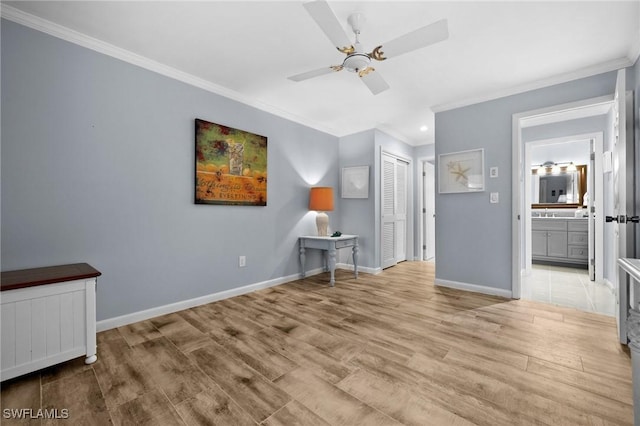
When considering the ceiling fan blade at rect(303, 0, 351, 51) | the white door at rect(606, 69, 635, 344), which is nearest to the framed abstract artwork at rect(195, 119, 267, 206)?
the ceiling fan blade at rect(303, 0, 351, 51)

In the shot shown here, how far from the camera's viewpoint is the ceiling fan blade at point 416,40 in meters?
1.65

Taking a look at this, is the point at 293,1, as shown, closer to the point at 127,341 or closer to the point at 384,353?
the point at 384,353

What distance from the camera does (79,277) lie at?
175 cm

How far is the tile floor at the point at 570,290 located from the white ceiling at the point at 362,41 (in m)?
2.35

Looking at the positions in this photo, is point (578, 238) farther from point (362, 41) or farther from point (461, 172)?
point (362, 41)

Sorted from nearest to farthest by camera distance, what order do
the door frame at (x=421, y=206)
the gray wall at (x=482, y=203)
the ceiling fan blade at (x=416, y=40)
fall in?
1. the ceiling fan blade at (x=416, y=40)
2. the gray wall at (x=482, y=203)
3. the door frame at (x=421, y=206)

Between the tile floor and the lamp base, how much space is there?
2.54 m

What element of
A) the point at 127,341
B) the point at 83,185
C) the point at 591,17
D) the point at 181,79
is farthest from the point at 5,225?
the point at 591,17

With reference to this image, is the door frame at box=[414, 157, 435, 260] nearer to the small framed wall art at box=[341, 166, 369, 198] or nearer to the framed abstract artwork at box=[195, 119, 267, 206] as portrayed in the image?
the small framed wall art at box=[341, 166, 369, 198]

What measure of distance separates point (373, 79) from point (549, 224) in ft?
15.5

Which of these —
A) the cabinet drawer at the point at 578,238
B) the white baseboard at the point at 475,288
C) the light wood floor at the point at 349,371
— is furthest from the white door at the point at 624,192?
the cabinet drawer at the point at 578,238

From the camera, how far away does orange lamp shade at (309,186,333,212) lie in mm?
3910

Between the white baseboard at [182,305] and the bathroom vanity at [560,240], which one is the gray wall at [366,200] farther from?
the bathroom vanity at [560,240]

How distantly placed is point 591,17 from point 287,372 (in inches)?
128
